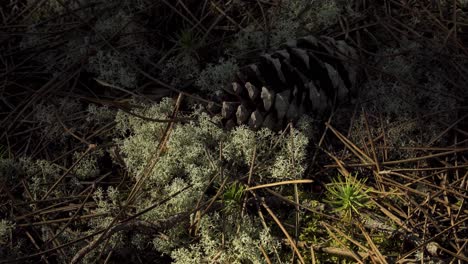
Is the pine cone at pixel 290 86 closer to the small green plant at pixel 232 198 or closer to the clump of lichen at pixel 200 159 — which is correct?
the clump of lichen at pixel 200 159

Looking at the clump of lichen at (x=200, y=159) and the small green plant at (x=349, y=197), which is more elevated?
the clump of lichen at (x=200, y=159)

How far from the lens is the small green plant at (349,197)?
1.77m

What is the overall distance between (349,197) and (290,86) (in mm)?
593

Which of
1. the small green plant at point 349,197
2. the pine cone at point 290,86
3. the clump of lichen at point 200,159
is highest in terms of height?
the pine cone at point 290,86

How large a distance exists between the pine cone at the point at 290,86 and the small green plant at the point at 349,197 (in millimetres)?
410

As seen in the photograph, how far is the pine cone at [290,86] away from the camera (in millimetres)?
2021

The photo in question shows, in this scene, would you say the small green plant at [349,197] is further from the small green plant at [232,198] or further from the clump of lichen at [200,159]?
the small green plant at [232,198]

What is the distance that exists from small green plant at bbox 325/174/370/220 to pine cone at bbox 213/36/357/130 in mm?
410

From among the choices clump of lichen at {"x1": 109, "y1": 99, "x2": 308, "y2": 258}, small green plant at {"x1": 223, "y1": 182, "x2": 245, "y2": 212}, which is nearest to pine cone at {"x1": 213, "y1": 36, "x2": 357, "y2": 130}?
clump of lichen at {"x1": 109, "y1": 99, "x2": 308, "y2": 258}

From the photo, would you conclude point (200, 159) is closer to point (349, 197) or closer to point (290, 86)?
point (290, 86)

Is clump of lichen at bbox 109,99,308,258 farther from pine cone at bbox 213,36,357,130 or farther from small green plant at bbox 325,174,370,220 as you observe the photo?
small green plant at bbox 325,174,370,220

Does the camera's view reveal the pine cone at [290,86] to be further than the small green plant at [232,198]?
Yes

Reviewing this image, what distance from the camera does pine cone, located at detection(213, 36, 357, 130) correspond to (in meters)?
2.02

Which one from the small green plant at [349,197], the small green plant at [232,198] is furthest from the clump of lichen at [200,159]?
the small green plant at [349,197]
